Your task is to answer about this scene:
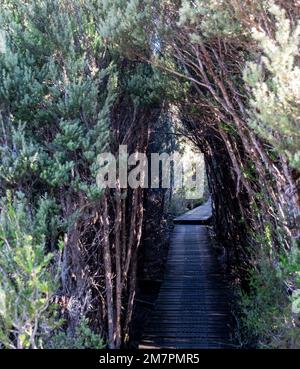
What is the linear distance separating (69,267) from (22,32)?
1.81 m

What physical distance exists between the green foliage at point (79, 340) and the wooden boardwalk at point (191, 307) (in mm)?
1408

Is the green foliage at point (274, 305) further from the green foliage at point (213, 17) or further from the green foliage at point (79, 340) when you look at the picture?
the green foliage at point (213, 17)

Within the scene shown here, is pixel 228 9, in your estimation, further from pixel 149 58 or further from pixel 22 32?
pixel 22 32

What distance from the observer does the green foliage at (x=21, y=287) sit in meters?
2.09

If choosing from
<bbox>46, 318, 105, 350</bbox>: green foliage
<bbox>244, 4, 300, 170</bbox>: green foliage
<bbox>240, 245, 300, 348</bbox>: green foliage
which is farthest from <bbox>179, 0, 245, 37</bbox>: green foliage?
<bbox>46, 318, 105, 350</bbox>: green foliage

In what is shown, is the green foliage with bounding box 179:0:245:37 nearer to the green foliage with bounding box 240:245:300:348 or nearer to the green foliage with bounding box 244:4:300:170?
the green foliage with bounding box 244:4:300:170

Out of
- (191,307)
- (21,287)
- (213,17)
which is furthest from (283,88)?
(191,307)

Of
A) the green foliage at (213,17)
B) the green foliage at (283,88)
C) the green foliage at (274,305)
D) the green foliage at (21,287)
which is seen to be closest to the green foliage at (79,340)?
the green foliage at (21,287)

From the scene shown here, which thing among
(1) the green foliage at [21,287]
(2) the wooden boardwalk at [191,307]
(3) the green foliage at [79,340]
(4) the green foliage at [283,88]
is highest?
(4) the green foliage at [283,88]

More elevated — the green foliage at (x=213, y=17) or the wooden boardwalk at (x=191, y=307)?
the green foliage at (x=213, y=17)

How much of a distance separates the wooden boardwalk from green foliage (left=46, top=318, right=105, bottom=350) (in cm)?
141

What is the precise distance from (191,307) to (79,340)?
8.88ft
